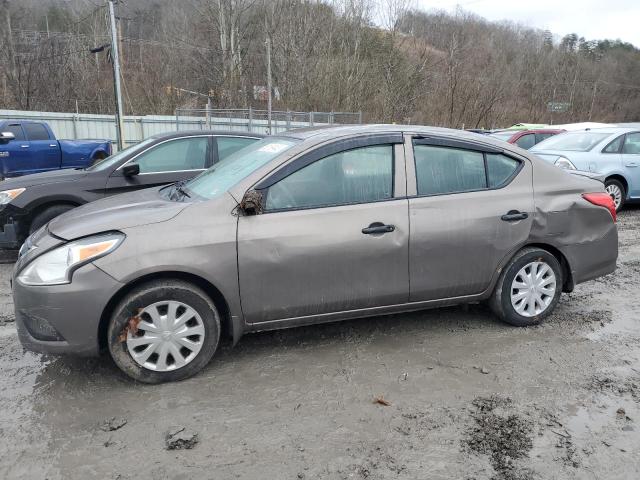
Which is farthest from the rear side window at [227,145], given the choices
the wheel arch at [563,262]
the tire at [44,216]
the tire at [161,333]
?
the wheel arch at [563,262]

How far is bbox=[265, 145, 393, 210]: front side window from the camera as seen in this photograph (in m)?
3.58

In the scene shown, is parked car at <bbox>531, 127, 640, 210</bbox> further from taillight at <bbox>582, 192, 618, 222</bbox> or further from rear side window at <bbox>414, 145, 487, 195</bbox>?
rear side window at <bbox>414, 145, 487, 195</bbox>

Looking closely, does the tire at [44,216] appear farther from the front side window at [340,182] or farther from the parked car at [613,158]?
the parked car at [613,158]

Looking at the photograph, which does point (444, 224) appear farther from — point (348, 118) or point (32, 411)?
point (348, 118)

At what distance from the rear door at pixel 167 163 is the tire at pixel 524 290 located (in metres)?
4.20

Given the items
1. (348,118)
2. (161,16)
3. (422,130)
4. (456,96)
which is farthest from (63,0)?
(422,130)

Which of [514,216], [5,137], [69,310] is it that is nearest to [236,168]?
[69,310]

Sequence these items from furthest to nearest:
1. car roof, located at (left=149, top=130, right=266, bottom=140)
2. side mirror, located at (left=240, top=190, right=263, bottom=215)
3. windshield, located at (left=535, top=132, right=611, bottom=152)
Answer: windshield, located at (left=535, top=132, right=611, bottom=152)
car roof, located at (left=149, top=130, right=266, bottom=140)
side mirror, located at (left=240, top=190, right=263, bottom=215)

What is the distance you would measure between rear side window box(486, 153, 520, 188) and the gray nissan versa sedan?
0.04 ft

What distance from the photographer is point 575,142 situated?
10.0 m

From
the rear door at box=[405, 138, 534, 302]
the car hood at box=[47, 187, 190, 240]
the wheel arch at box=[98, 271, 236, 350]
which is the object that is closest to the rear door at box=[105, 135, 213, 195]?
the car hood at box=[47, 187, 190, 240]

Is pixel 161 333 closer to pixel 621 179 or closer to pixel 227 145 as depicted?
pixel 227 145

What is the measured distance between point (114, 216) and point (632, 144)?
31.7 feet

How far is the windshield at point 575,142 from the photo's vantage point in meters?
9.69
